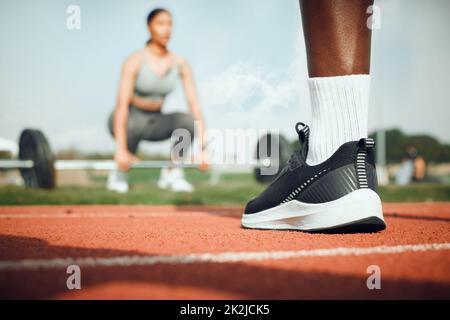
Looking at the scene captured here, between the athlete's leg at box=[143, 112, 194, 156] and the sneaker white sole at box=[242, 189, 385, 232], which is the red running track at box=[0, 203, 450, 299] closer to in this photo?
the sneaker white sole at box=[242, 189, 385, 232]

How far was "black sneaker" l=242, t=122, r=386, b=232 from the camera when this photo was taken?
138cm

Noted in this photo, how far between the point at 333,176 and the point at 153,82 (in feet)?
12.8

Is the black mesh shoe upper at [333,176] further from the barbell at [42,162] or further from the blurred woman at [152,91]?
the blurred woman at [152,91]

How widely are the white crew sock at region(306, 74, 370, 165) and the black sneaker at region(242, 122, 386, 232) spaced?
34mm

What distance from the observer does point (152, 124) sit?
16.9ft

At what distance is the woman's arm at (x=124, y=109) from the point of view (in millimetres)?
4766

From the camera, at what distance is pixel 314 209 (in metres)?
1.46

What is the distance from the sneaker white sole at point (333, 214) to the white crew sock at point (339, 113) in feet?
0.49

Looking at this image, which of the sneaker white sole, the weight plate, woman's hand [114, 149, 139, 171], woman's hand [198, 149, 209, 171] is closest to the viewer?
the sneaker white sole

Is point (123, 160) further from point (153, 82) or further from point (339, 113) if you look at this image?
point (339, 113)

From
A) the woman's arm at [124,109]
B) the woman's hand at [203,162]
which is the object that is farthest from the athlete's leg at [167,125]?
the woman's hand at [203,162]

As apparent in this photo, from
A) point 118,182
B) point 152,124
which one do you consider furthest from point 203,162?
point 118,182

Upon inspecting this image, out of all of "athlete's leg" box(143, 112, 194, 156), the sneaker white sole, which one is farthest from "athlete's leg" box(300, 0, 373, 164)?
"athlete's leg" box(143, 112, 194, 156)
